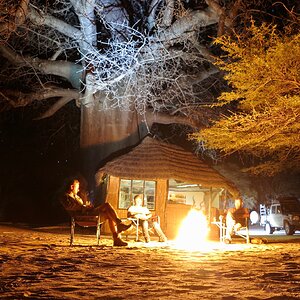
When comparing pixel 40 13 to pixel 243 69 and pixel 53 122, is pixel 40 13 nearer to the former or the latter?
pixel 243 69

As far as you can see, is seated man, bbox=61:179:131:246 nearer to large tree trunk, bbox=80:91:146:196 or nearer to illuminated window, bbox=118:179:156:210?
illuminated window, bbox=118:179:156:210

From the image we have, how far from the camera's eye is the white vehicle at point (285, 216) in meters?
20.4

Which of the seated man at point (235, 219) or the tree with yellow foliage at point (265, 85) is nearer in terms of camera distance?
the tree with yellow foliage at point (265, 85)

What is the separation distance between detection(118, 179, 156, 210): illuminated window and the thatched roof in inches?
22.4

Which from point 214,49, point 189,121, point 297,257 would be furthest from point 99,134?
point 297,257

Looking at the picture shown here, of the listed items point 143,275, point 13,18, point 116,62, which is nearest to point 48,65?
point 116,62

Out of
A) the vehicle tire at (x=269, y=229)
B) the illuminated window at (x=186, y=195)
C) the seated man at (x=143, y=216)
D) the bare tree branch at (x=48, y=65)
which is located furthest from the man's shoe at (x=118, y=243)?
the vehicle tire at (x=269, y=229)

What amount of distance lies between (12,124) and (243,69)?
62.0 feet

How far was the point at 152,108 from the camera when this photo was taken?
17.5 m

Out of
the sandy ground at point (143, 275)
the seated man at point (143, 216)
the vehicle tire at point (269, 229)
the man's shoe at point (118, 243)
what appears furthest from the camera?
the vehicle tire at point (269, 229)

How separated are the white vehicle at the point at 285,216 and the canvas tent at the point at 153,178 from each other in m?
Answer: 7.30

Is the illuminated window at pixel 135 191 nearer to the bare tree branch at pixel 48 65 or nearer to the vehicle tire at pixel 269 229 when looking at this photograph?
the bare tree branch at pixel 48 65

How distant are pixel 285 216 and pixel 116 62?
472 inches

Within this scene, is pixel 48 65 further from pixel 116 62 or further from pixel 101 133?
pixel 116 62
